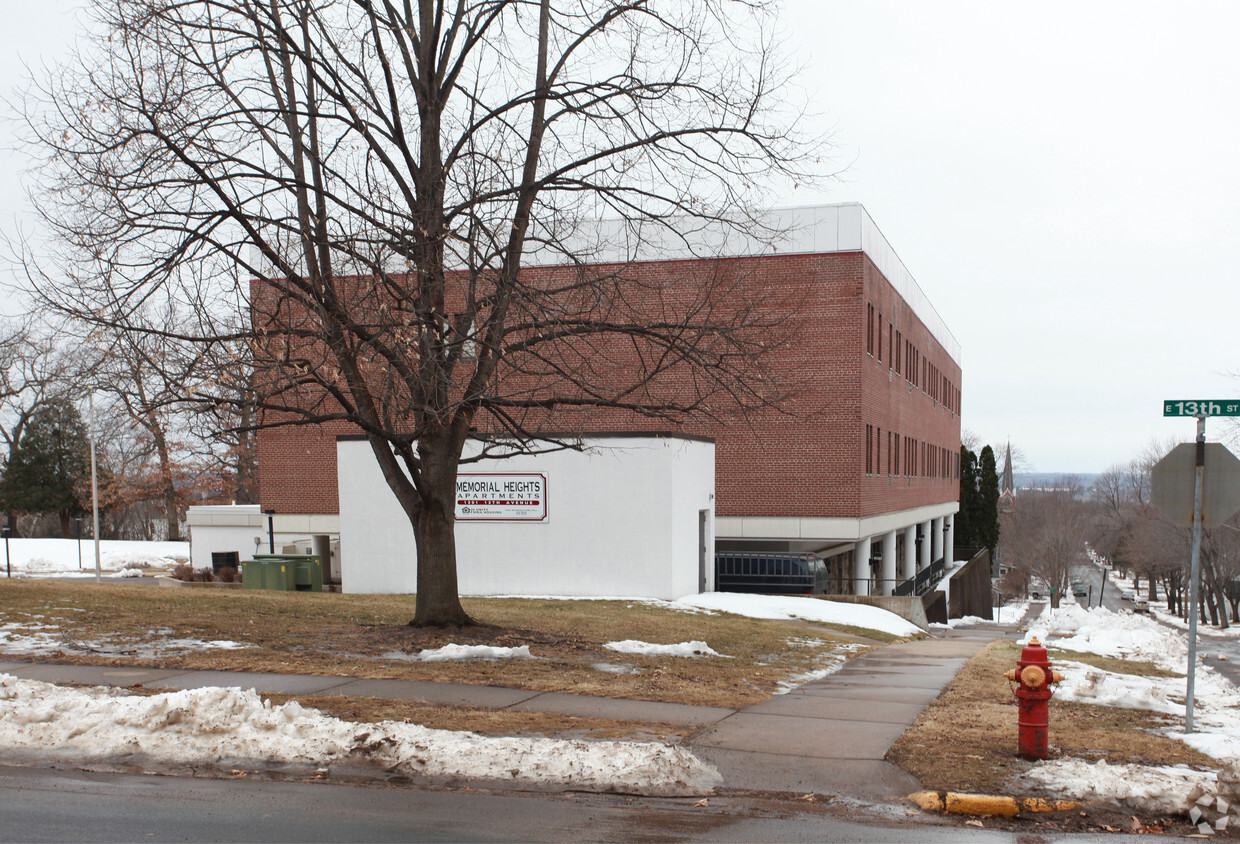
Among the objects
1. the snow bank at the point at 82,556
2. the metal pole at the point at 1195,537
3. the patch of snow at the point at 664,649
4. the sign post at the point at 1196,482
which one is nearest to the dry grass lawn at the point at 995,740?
the metal pole at the point at 1195,537

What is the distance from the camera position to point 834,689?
1152 cm

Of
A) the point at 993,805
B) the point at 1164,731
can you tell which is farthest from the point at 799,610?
the point at 993,805

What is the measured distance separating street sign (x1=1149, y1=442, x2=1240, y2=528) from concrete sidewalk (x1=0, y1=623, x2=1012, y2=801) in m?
3.03

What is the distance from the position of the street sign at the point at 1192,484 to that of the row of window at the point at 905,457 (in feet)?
80.7

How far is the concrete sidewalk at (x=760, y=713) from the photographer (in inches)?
291

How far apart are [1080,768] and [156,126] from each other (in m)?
10.6

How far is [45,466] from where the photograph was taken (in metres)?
65.4

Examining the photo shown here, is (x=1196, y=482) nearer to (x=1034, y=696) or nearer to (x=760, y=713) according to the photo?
(x=1034, y=696)

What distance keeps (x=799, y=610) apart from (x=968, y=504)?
5359 centimetres

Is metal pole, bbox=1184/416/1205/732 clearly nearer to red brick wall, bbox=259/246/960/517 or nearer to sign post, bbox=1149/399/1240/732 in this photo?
sign post, bbox=1149/399/1240/732

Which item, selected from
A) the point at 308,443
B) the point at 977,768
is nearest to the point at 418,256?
the point at 977,768

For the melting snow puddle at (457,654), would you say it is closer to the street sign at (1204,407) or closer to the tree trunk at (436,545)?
the tree trunk at (436,545)

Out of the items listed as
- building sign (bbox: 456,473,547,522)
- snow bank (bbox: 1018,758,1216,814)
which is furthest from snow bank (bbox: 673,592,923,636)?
snow bank (bbox: 1018,758,1216,814)

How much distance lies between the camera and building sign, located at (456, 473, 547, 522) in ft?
81.8
